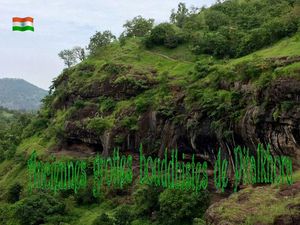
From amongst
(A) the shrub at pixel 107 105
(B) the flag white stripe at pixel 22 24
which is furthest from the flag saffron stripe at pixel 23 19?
(A) the shrub at pixel 107 105

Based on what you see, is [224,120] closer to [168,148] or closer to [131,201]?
[168,148]

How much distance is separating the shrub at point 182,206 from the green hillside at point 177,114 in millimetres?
57

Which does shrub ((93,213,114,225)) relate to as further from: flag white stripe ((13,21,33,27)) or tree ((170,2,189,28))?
tree ((170,2,189,28))

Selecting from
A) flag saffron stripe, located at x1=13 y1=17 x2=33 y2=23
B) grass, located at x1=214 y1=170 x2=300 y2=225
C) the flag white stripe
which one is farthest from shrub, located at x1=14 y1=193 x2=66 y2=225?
grass, located at x1=214 y1=170 x2=300 y2=225

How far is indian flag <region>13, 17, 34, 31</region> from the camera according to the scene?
37.6 meters

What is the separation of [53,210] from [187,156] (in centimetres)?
973

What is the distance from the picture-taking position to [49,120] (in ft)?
173

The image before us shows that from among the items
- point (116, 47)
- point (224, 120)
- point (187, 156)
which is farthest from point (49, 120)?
point (224, 120)

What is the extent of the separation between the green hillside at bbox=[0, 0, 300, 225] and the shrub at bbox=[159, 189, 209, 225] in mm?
57

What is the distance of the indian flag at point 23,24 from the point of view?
3762 cm

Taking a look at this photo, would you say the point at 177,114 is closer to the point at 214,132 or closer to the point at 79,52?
the point at 214,132

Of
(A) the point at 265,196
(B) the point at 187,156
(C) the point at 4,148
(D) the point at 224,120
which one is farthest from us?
(C) the point at 4,148

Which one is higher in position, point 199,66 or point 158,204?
point 199,66

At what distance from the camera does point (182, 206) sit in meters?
26.0
